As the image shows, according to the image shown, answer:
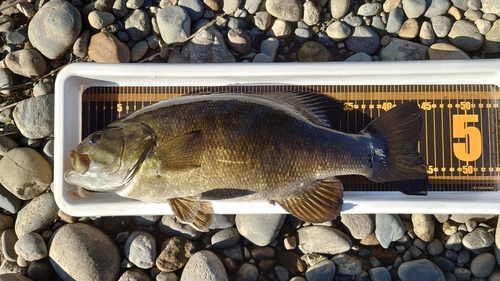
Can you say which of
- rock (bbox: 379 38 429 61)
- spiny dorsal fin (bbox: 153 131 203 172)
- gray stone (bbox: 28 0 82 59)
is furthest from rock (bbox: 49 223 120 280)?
rock (bbox: 379 38 429 61)

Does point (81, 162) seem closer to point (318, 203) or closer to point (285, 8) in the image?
point (318, 203)

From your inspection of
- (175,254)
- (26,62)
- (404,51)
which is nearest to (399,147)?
(404,51)

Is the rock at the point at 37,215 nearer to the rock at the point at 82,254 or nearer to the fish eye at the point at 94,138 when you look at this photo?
the rock at the point at 82,254

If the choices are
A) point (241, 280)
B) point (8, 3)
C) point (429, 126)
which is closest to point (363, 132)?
point (429, 126)

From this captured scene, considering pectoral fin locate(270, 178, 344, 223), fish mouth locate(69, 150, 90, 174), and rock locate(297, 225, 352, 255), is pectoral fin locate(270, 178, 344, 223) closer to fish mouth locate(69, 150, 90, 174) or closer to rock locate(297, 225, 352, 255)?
rock locate(297, 225, 352, 255)

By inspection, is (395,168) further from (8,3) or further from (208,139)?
(8,3)

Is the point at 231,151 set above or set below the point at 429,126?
above

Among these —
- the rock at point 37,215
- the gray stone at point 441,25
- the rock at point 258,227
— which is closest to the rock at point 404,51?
the gray stone at point 441,25
